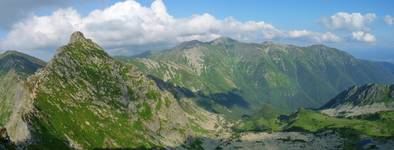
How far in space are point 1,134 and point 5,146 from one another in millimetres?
6540

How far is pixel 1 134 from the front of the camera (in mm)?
198750

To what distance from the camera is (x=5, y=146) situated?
19500cm
